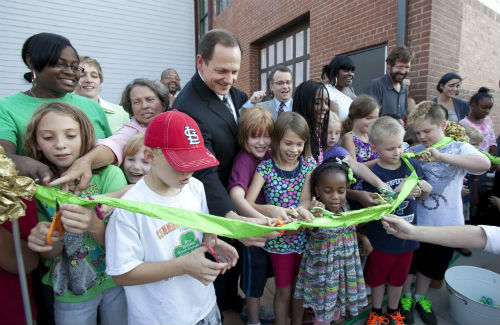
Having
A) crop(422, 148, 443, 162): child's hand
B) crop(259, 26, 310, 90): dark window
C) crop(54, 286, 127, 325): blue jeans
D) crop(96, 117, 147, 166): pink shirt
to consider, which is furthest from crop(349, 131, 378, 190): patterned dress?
crop(259, 26, 310, 90): dark window

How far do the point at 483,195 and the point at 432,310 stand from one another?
2.90m

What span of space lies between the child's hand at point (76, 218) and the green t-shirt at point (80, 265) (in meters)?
0.38

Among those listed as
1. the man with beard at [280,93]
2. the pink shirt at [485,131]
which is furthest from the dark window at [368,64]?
the man with beard at [280,93]

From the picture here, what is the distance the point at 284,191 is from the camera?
7.24ft

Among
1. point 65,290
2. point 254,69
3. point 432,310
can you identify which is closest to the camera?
point 65,290

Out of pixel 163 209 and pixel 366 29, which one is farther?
pixel 366 29

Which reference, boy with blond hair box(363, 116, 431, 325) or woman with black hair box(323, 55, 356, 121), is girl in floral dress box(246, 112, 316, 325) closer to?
boy with blond hair box(363, 116, 431, 325)

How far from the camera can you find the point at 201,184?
6.01 ft

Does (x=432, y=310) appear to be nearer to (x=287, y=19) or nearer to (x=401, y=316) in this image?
(x=401, y=316)

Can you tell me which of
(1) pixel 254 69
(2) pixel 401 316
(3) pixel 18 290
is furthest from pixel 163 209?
(1) pixel 254 69

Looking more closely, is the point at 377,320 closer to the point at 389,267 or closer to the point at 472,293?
the point at 389,267

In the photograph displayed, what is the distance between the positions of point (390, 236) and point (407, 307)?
37.8 inches

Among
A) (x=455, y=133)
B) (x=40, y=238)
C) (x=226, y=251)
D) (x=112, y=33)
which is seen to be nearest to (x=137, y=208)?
(x=40, y=238)

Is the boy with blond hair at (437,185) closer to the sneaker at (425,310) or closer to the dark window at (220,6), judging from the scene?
the sneaker at (425,310)
